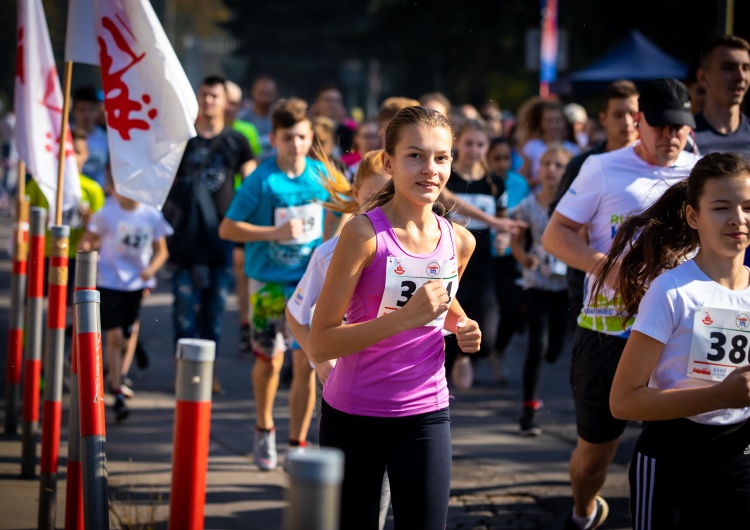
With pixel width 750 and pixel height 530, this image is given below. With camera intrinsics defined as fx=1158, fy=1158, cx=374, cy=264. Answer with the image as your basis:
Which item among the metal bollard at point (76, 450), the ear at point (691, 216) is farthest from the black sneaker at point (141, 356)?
the ear at point (691, 216)

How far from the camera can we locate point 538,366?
25.6ft

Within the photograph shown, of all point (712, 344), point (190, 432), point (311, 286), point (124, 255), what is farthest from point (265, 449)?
point (190, 432)

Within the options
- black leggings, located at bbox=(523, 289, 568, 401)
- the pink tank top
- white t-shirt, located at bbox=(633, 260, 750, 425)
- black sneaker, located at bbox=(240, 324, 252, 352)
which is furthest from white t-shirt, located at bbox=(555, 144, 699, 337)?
black sneaker, located at bbox=(240, 324, 252, 352)

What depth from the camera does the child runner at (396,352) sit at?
3725 millimetres

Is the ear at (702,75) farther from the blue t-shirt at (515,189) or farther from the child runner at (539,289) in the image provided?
the blue t-shirt at (515,189)

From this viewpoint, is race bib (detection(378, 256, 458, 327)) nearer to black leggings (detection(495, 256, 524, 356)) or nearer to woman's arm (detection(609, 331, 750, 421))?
woman's arm (detection(609, 331, 750, 421))

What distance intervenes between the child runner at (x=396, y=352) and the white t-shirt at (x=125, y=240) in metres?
4.60

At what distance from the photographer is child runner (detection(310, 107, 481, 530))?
372 cm

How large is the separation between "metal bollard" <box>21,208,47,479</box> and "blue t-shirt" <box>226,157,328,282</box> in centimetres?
111

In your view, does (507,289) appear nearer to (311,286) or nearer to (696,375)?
(311,286)

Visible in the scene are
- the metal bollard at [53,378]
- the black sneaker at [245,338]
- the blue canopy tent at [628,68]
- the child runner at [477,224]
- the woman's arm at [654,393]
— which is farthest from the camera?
the blue canopy tent at [628,68]

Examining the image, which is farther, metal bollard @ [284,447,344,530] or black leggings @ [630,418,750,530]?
black leggings @ [630,418,750,530]

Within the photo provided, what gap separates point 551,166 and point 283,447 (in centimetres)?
296

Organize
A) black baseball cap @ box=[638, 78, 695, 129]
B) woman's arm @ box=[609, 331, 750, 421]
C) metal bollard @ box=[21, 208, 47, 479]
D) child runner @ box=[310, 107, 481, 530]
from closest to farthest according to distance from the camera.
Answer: woman's arm @ box=[609, 331, 750, 421] < child runner @ box=[310, 107, 481, 530] < black baseball cap @ box=[638, 78, 695, 129] < metal bollard @ box=[21, 208, 47, 479]
